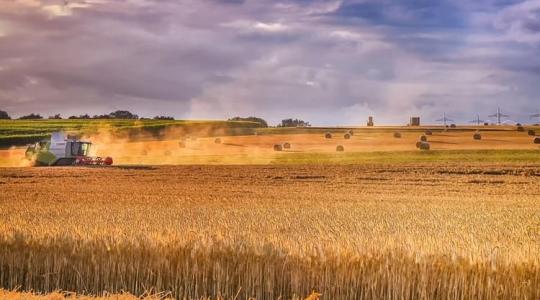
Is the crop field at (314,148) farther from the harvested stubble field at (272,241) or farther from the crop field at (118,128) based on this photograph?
the harvested stubble field at (272,241)

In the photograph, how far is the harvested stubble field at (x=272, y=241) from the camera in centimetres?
1077

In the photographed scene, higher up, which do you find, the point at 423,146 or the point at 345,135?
the point at 345,135

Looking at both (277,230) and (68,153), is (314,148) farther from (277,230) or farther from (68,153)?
(277,230)

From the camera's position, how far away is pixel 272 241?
11.9 metres

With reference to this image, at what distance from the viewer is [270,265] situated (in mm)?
11180

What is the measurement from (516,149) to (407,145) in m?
7.33

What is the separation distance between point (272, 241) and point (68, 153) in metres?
38.7

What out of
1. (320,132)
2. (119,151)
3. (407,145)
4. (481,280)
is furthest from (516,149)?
(481,280)

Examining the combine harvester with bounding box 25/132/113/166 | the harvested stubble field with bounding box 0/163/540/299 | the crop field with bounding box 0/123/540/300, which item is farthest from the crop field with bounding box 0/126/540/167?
the harvested stubble field with bounding box 0/163/540/299

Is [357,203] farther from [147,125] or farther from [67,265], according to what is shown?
[147,125]

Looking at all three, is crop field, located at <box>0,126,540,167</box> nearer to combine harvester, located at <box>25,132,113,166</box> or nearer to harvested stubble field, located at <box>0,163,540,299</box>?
combine harvester, located at <box>25,132,113,166</box>

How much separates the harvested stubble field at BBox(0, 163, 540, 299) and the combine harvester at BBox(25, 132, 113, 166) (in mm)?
14727

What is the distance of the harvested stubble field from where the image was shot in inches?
424

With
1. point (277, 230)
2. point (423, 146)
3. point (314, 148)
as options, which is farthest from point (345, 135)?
point (277, 230)
